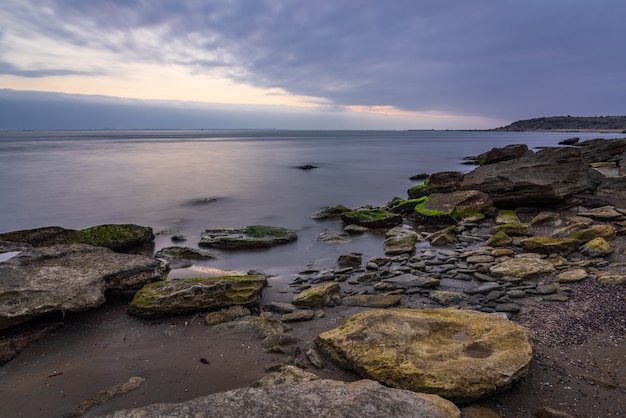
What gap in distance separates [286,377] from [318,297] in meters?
2.83

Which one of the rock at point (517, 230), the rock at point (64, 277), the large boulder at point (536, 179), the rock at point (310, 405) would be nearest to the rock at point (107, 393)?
the rock at point (310, 405)

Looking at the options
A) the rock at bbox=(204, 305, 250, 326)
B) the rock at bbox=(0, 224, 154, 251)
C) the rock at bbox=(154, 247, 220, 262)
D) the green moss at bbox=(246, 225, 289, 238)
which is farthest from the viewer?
the green moss at bbox=(246, 225, 289, 238)

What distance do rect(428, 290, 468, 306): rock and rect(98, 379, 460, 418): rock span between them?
3.92m

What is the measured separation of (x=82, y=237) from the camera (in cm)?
1080

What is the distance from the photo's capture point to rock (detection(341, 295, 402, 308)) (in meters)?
7.60

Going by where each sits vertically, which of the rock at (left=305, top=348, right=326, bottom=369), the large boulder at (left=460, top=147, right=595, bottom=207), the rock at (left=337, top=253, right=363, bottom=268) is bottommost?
the rock at (left=337, top=253, right=363, bottom=268)

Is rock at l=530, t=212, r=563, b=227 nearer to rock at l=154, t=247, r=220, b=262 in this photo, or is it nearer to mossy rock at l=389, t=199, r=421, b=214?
mossy rock at l=389, t=199, r=421, b=214

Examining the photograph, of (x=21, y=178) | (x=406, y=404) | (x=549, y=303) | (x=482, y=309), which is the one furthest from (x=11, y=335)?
(x=21, y=178)

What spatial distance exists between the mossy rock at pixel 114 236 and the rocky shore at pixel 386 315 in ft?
0.14

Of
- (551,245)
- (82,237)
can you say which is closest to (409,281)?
(551,245)

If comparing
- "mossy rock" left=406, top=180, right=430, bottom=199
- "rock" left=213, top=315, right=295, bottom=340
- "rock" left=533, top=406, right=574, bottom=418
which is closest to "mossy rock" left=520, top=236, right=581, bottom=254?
"rock" left=533, top=406, right=574, bottom=418

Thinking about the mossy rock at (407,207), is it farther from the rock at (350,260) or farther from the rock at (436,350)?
the rock at (436,350)

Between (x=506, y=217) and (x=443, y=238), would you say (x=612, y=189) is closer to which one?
(x=506, y=217)

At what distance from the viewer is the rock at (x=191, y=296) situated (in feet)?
23.0
